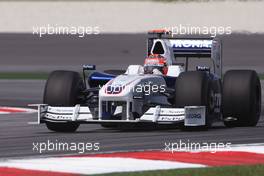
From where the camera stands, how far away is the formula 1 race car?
1903 cm

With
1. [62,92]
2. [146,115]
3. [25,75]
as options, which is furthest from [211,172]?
[25,75]

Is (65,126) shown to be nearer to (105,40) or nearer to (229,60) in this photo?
(229,60)

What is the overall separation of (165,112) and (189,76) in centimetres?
70

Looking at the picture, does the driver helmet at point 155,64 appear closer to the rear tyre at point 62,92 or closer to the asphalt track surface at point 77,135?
the asphalt track surface at point 77,135

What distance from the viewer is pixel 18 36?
54.3 meters

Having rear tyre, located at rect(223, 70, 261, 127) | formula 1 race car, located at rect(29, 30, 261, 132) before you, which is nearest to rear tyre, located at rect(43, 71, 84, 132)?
formula 1 race car, located at rect(29, 30, 261, 132)

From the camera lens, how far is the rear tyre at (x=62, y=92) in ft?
64.5

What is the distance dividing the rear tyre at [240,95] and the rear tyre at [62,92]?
2443mm

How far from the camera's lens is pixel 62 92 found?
19703 millimetres

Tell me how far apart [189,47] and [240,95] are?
7.24 feet

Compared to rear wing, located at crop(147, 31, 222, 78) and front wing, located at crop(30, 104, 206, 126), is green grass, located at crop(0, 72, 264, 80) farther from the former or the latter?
front wing, located at crop(30, 104, 206, 126)

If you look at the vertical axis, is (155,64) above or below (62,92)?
above

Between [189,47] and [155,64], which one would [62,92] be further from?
[189,47]

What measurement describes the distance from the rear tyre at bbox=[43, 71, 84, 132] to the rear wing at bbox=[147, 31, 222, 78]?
6.82 feet
